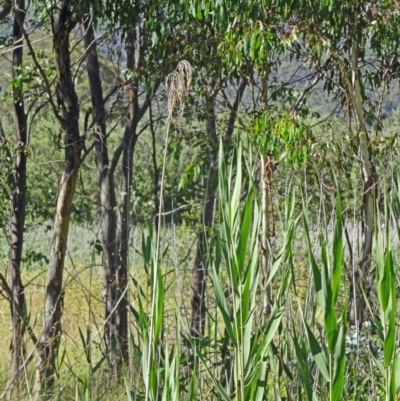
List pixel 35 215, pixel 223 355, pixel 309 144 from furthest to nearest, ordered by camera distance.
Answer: pixel 35 215
pixel 309 144
pixel 223 355

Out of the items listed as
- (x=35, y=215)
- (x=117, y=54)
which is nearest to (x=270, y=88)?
(x=117, y=54)

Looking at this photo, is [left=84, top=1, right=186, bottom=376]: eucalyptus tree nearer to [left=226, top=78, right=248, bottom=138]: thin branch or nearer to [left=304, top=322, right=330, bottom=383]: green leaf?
[left=226, top=78, right=248, bottom=138]: thin branch

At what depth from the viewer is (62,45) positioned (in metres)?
6.10

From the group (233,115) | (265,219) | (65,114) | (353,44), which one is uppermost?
(353,44)

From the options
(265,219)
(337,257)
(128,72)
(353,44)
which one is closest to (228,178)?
(337,257)

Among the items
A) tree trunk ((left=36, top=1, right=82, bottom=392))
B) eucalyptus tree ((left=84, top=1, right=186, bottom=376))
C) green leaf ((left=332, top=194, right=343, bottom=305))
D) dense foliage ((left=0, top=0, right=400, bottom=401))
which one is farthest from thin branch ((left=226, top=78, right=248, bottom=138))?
green leaf ((left=332, top=194, right=343, bottom=305))

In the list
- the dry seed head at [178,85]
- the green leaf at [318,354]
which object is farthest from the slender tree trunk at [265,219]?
the dry seed head at [178,85]

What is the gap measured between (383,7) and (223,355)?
14.8 ft

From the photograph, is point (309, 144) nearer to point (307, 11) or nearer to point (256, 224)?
point (307, 11)

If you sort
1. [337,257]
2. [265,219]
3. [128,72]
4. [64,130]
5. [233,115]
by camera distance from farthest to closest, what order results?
[233,115], [128,72], [64,130], [265,219], [337,257]

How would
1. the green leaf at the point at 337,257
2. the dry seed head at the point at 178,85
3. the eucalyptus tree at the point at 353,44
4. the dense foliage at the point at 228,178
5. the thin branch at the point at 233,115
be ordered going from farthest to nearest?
the thin branch at the point at 233,115 → the eucalyptus tree at the point at 353,44 → the dense foliage at the point at 228,178 → the green leaf at the point at 337,257 → the dry seed head at the point at 178,85

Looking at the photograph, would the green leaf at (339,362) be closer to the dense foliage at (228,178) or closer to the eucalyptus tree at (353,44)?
the dense foliage at (228,178)

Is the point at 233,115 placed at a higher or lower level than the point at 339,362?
higher

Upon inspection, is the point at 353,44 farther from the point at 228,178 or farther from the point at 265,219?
the point at 228,178
